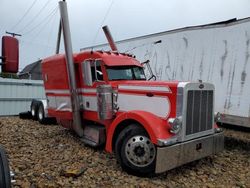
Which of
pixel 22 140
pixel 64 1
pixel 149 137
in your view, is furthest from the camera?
pixel 22 140

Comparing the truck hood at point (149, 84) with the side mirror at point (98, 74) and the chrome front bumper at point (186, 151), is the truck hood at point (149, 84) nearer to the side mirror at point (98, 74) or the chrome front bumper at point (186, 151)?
the side mirror at point (98, 74)

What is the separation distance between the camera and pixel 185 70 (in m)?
7.87

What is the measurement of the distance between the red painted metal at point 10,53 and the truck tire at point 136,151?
3032 mm

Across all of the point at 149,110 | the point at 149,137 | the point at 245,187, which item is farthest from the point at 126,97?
the point at 245,187

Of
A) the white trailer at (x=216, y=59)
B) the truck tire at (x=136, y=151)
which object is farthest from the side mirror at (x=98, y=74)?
the white trailer at (x=216, y=59)

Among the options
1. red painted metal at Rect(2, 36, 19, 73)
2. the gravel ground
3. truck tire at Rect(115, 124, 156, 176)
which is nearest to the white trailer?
the gravel ground

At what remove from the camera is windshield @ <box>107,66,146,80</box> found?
6.25 meters

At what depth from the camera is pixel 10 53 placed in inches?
87.6

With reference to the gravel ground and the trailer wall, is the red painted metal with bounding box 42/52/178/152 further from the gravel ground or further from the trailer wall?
the trailer wall

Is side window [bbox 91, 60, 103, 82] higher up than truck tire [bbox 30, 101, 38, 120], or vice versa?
side window [bbox 91, 60, 103, 82]

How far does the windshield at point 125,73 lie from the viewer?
625 cm

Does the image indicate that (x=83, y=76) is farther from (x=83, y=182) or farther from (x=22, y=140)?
(x=83, y=182)

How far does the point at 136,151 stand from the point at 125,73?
7.15 feet

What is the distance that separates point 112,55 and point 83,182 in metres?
3.15
